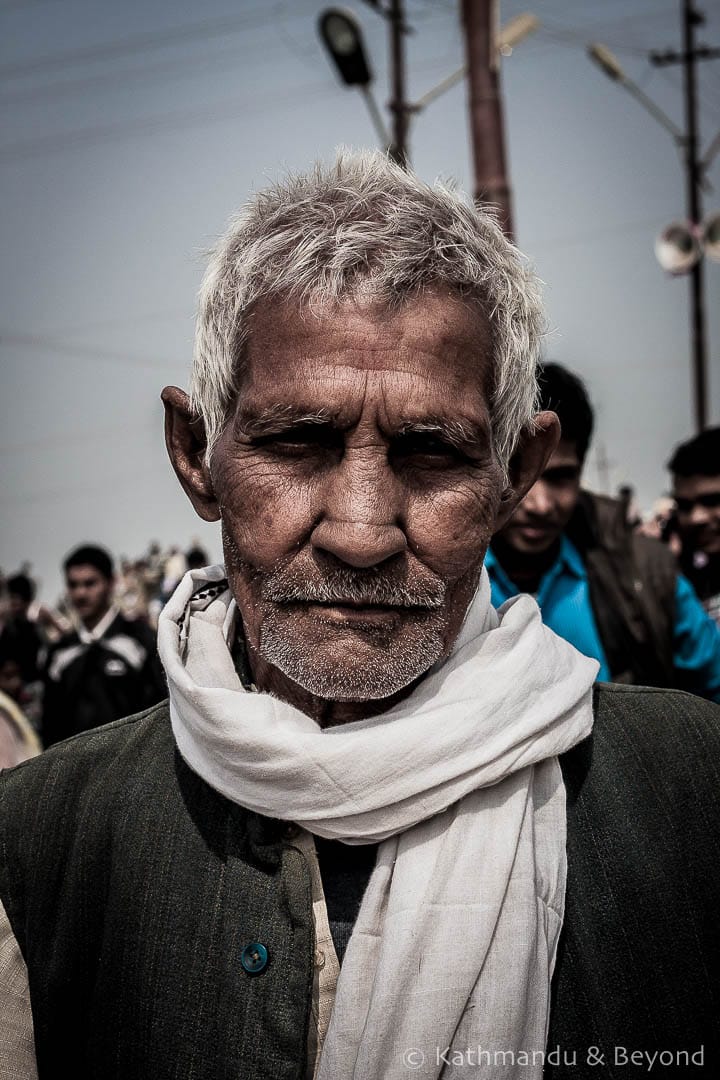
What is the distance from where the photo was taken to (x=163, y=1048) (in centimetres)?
146

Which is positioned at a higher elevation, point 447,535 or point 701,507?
point 447,535

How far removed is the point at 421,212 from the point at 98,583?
20.3 feet

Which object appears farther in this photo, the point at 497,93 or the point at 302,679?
the point at 497,93

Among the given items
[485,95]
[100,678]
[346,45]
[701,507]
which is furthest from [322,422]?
[346,45]

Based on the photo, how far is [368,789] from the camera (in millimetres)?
1454

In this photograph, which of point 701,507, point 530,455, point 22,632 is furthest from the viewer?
point 22,632

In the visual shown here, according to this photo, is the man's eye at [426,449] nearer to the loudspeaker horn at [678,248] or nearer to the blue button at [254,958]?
the blue button at [254,958]

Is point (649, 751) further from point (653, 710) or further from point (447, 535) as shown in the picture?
point (447, 535)

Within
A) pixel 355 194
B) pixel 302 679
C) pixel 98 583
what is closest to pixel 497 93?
pixel 98 583

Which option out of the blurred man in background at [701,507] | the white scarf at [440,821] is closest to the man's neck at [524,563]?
the blurred man in background at [701,507]

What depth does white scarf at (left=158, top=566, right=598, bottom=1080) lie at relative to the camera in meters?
1.38

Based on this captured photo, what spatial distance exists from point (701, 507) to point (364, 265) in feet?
12.0

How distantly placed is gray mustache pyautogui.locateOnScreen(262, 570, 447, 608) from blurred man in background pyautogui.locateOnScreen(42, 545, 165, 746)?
13.6 ft

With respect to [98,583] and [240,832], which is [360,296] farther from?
[98,583]
